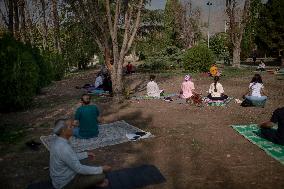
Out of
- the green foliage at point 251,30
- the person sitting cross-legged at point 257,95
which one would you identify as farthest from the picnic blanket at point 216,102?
the green foliage at point 251,30

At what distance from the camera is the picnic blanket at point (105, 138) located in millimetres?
10008

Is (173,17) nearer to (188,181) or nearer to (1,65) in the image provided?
(1,65)

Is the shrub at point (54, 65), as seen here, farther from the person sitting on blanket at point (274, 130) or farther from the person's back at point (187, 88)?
the person sitting on blanket at point (274, 130)

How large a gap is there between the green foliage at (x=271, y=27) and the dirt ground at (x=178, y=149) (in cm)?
3342

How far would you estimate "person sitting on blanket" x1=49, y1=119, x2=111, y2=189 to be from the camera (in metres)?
6.03

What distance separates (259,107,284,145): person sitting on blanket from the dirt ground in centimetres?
61

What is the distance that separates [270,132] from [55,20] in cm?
3126

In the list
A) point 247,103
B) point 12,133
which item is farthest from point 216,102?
point 12,133

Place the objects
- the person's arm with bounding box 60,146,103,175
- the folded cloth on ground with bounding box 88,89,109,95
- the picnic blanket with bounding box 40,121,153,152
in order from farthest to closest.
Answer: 1. the folded cloth on ground with bounding box 88,89,109,95
2. the picnic blanket with bounding box 40,121,153,152
3. the person's arm with bounding box 60,146,103,175

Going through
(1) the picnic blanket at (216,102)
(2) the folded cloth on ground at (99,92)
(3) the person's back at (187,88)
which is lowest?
(1) the picnic blanket at (216,102)

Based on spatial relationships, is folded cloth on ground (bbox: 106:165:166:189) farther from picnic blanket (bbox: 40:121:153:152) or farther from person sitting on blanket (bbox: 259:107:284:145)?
person sitting on blanket (bbox: 259:107:284:145)

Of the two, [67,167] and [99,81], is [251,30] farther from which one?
[67,167]

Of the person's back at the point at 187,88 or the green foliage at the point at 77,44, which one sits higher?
the green foliage at the point at 77,44

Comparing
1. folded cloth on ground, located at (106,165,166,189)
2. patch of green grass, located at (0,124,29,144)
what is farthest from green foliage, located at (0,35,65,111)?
folded cloth on ground, located at (106,165,166,189)
